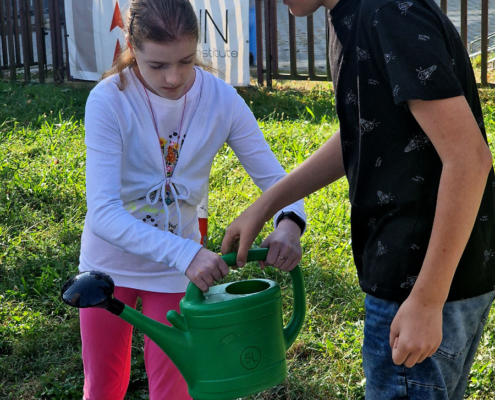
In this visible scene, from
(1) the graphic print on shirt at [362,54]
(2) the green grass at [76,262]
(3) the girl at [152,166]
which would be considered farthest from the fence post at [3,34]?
(1) the graphic print on shirt at [362,54]

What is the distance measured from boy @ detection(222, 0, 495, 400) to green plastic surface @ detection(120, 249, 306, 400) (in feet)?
0.76

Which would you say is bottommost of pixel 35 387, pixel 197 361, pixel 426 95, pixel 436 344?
pixel 35 387

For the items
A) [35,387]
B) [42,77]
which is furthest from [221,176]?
[42,77]

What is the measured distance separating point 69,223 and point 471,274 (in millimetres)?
3069

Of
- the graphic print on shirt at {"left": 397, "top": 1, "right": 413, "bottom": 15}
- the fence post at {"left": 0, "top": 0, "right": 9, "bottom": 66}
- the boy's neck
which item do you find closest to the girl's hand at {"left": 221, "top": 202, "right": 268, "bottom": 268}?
the boy's neck

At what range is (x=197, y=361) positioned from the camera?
144 cm

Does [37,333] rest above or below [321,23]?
below

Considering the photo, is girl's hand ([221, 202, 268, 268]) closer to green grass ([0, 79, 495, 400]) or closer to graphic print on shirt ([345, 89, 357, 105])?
graphic print on shirt ([345, 89, 357, 105])

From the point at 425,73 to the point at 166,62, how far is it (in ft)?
2.82

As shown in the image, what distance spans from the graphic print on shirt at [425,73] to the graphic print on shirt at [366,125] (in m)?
0.16

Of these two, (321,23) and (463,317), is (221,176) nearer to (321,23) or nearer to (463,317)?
(463,317)

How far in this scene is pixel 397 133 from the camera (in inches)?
49.6

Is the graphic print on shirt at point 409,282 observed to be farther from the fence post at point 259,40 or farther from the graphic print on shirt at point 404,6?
the fence post at point 259,40

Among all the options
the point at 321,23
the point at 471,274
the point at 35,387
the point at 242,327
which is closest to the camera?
the point at 471,274
